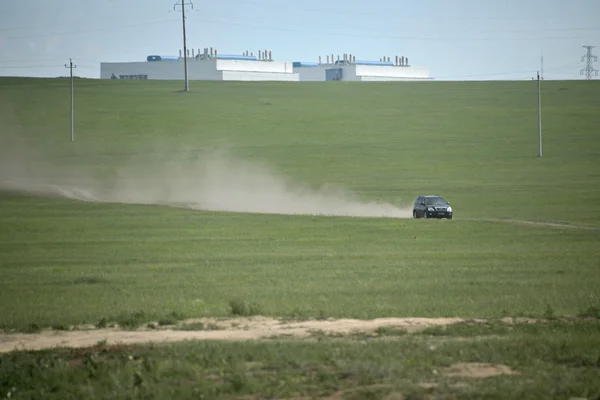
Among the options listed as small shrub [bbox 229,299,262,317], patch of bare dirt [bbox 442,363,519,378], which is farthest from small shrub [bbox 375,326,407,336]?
small shrub [bbox 229,299,262,317]

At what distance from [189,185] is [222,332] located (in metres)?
53.1

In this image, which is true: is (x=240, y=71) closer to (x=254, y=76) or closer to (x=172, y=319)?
(x=254, y=76)

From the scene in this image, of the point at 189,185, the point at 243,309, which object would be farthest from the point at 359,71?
the point at 243,309

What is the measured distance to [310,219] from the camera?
1885 inches

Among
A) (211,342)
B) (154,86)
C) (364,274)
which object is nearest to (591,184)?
(364,274)

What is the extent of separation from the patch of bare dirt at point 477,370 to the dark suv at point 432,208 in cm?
3534

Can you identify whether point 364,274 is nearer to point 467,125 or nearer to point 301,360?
point 301,360

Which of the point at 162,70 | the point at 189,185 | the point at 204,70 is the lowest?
Answer: the point at 189,185

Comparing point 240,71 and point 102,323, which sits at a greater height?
point 240,71

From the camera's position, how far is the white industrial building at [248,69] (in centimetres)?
15575

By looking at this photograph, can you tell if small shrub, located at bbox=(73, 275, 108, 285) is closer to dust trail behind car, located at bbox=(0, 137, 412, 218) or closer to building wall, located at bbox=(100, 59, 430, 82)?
dust trail behind car, located at bbox=(0, 137, 412, 218)

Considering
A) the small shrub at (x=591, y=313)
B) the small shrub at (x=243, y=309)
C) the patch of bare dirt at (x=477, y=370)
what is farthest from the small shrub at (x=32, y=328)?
the small shrub at (x=591, y=313)

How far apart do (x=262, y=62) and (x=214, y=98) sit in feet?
166

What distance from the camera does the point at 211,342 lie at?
17625 millimetres
